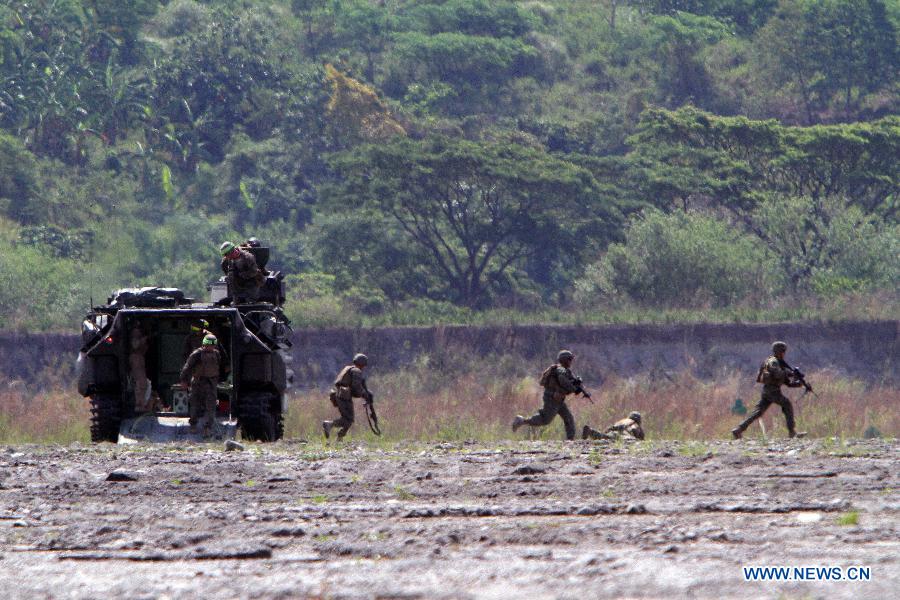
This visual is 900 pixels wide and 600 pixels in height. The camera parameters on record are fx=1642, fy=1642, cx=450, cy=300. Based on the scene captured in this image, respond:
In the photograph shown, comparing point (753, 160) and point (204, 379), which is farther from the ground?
point (753, 160)

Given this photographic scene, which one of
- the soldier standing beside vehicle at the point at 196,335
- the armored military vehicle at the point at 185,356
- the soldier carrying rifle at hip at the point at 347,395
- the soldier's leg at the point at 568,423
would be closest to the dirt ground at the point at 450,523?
the armored military vehicle at the point at 185,356

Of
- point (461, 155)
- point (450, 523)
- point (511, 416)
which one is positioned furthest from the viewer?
point (461, 155)

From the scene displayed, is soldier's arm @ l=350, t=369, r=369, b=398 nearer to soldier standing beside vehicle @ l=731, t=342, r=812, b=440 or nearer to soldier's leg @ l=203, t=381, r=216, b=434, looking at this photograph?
soldier's leg @ l=203, t=381, r=216, b=434

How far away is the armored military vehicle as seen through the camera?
16.5 metres

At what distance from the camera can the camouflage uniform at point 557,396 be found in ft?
58.0

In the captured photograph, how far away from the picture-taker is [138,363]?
16.9m

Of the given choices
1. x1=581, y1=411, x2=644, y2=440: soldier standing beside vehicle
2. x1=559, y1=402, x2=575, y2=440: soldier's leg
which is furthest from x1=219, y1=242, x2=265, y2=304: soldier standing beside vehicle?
x1=581, y1=411, x2=644, y2=440: soldier standing beside vehicle

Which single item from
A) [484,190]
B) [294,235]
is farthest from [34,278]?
[484,190]

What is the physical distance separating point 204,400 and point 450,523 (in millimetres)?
7856

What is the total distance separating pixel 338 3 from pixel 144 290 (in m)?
57.5

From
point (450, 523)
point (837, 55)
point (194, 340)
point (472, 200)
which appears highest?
point (837, 55)

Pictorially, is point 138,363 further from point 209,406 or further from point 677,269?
point 677,269

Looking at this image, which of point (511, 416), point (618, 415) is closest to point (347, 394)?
point (511, 416)

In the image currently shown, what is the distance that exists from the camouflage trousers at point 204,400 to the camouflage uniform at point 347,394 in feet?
7.73
